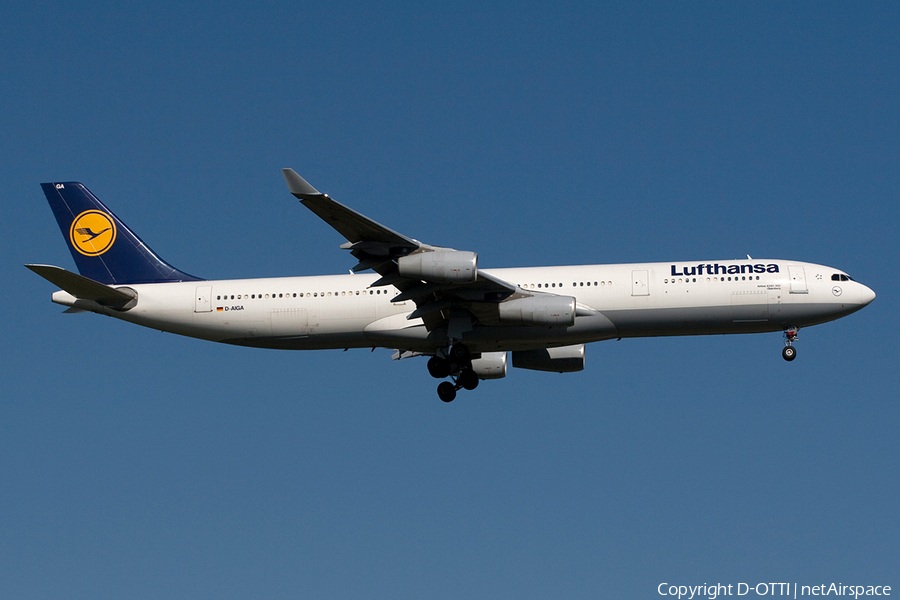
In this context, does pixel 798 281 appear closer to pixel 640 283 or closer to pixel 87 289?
pixel 640 283

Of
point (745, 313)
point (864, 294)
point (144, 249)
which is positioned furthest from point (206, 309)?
point (864, 294)

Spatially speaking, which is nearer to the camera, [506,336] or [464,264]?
[464,264]

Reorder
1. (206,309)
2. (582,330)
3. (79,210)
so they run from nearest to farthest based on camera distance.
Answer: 1. (582,330)
2. (206,309)
3. (79,210)

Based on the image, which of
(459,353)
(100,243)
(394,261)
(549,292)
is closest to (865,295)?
(549,292)

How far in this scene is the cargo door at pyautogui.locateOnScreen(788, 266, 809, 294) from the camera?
34.8m

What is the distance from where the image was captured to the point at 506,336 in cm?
3497

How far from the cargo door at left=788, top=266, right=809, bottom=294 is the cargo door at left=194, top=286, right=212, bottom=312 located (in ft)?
68.5

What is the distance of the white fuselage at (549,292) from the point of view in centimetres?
3434

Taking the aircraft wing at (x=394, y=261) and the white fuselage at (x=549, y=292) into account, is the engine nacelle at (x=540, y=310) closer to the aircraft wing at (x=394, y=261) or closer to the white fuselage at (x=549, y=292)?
the aircraft wing at (x=394, y=261)

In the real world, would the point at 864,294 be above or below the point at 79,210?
below

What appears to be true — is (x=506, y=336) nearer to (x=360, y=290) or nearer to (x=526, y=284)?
(x=526, y=284)

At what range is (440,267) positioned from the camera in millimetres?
30594

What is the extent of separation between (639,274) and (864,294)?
813cm

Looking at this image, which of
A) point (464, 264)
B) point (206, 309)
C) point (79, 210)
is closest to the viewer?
point (464, 264)
